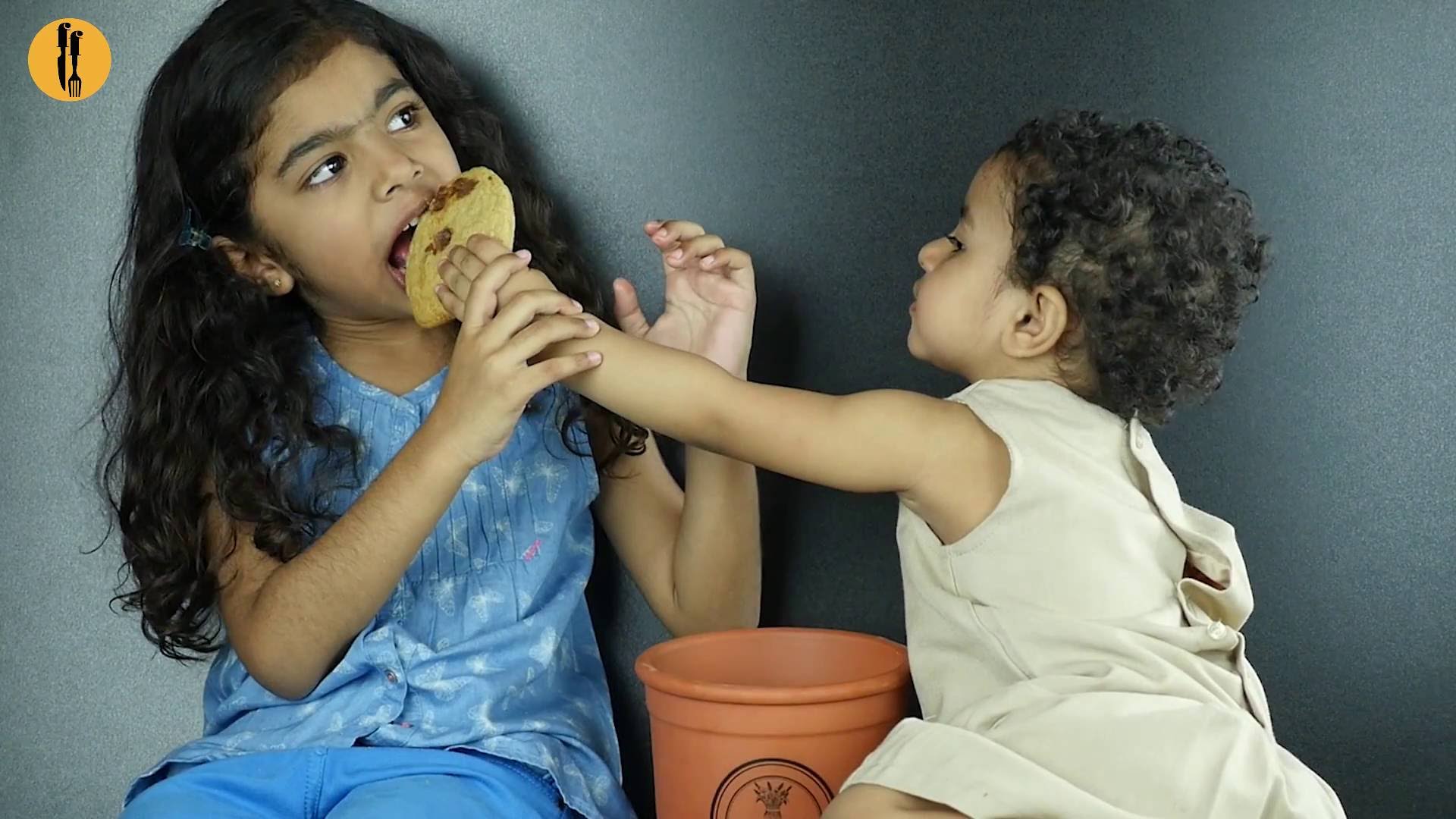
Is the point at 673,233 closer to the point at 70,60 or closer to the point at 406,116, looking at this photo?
the point at 406,116

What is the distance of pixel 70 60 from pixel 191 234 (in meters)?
0.50

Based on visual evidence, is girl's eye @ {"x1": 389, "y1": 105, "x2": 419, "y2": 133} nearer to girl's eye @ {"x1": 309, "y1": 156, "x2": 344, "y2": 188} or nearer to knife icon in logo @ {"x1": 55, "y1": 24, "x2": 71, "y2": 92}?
girl's eye @ {"x1": 309, "y1": 156, "x2": 344, "y2": 188}

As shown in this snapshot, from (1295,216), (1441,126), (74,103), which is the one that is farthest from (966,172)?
(74,103)

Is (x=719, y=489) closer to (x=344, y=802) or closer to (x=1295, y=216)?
(x=344, y=802)

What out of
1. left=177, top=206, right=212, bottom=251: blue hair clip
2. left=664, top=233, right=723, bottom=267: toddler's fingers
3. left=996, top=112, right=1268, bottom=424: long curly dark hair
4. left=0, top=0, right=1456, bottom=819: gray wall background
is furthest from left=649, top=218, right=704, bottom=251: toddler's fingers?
left=177, top=206, right=212, bottom=251: blue hair clip

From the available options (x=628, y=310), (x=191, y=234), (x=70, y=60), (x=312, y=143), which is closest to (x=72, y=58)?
(x=70, y=60)

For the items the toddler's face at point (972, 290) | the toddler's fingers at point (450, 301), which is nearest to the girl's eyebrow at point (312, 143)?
the toddler's fingers at point (450, 301)

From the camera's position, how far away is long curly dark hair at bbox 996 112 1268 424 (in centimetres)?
145

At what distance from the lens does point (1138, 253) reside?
1.45m

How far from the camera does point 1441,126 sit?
1.71 meters

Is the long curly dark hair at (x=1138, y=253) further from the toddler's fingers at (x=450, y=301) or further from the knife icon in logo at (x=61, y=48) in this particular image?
the knife icon in logo at (x=61, y=48)

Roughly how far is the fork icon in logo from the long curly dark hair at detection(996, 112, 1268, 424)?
129cm

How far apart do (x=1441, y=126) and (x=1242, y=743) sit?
813mm

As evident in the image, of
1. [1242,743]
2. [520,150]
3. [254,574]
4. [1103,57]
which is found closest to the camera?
[1242,743]
